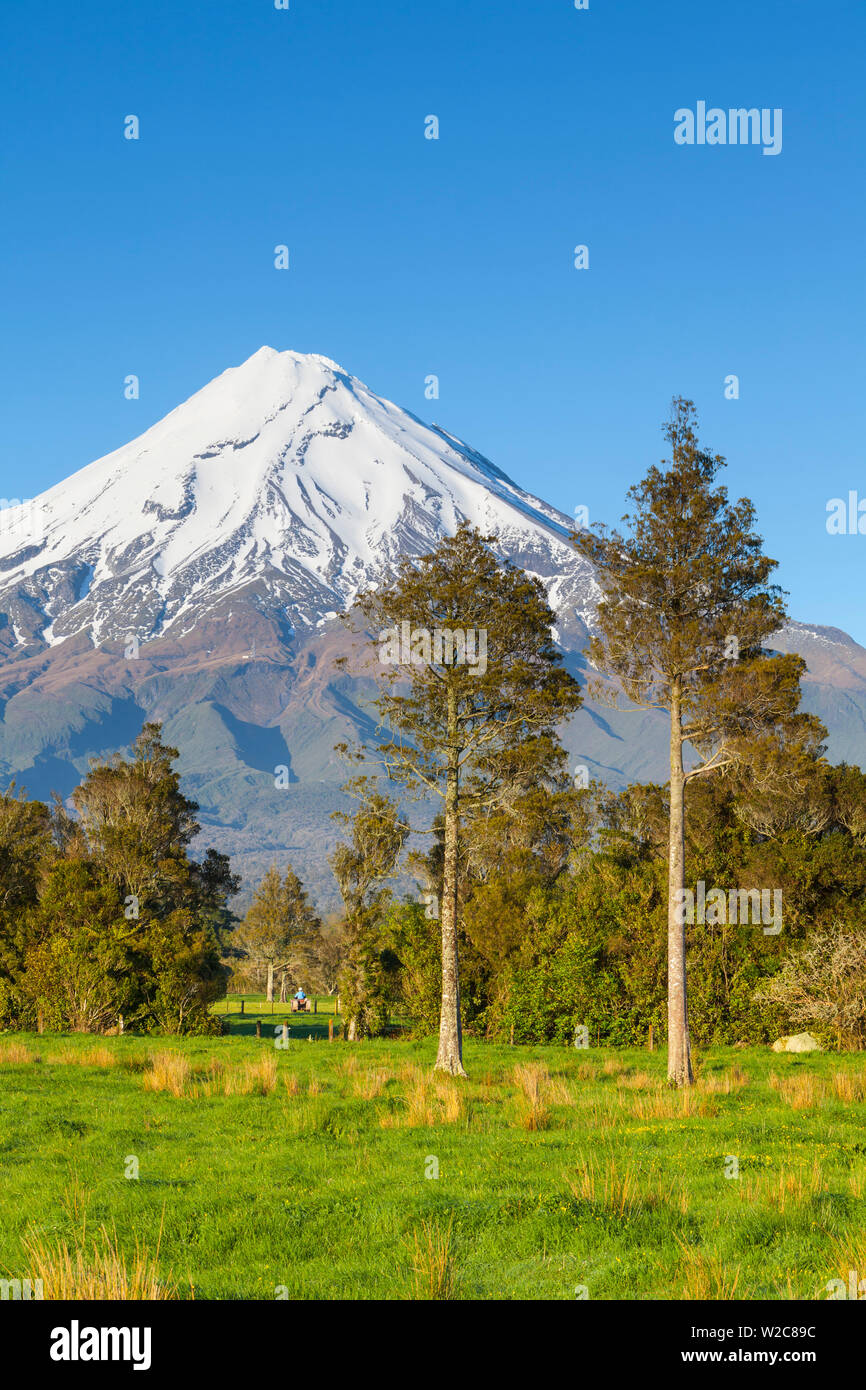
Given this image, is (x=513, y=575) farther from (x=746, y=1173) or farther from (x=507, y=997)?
(x=746, y=1173)

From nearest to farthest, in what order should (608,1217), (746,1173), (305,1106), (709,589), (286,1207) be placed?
(608,1217) < (286,1207) < (746,1173) < (305,1106) < (709,589)

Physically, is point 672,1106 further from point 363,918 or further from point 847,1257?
point 363,918

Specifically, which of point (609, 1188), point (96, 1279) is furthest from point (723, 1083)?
point (96, 1279)

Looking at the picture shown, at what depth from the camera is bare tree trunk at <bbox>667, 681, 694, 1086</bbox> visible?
1973cm

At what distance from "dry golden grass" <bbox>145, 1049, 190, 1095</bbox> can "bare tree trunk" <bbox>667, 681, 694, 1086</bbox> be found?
358 inches

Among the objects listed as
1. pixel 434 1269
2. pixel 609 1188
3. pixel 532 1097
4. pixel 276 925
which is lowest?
pixel 276 925

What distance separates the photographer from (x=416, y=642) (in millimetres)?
24094

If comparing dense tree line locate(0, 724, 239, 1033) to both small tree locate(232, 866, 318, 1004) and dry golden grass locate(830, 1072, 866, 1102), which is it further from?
small tree locate(232, 866, 318, 1004)

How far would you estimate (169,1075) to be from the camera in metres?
17.6

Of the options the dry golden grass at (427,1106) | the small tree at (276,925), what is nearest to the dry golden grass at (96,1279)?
the dry golden grass at (427,1106)

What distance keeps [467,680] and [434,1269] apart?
17050mm

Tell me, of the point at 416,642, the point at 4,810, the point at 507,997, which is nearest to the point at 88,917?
the point at 4,810

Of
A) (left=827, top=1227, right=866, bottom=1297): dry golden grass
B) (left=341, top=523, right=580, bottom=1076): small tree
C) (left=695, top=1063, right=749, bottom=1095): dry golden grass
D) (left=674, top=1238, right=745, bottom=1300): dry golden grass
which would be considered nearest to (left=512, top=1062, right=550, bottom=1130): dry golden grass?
(left=695, top=1063, right=749, bottom=1095): dry golden grass
